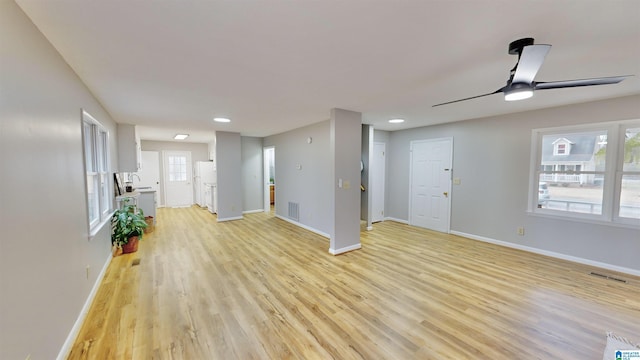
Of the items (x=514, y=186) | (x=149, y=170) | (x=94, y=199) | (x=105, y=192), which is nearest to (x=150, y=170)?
(x=149, y=170)

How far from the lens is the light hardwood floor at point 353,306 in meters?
1.93

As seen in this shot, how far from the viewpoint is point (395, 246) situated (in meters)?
4.30

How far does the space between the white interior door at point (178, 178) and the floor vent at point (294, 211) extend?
4.49m

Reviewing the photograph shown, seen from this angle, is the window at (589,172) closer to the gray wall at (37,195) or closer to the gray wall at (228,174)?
the gray wall at (37,195)

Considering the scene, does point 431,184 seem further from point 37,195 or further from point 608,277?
point 37,195

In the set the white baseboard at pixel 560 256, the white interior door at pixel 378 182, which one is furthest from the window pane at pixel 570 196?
the white interior door at pixel 378 182

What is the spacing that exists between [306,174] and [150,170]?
5.64 metres

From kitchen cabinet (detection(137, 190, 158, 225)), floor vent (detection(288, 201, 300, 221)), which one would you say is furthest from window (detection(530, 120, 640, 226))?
kitchen cabinet (detection(137, 190, 158, 225))

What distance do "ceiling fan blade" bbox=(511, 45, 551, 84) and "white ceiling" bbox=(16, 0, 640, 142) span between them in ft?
0.52

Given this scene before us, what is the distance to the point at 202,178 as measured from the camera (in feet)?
25.7

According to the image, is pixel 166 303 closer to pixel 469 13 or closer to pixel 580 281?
pixel 469 13

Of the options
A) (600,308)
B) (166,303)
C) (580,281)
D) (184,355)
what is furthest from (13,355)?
(580,281)

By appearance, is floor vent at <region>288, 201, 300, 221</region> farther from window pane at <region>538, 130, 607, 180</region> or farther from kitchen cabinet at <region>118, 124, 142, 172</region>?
window pane at <region>538, 130, 607, 180</region>

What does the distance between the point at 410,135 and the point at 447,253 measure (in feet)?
9.39
